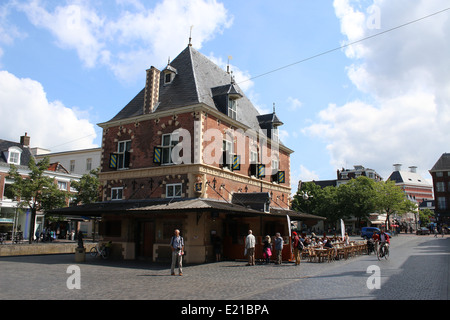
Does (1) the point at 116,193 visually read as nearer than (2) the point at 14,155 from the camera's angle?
Yes

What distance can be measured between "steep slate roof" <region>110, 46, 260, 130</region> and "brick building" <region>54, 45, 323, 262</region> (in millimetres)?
97

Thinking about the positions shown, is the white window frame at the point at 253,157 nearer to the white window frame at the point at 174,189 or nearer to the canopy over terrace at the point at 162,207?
the canopy over terrace at the point at 162,207

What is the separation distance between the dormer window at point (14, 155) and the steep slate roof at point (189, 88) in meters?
21.7

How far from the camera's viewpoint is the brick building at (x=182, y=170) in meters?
20.5

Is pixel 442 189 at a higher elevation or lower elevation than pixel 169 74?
lower

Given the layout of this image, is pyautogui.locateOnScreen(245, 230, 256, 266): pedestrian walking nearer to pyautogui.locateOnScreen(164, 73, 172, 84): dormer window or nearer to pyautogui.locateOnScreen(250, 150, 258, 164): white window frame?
pyautogui.locateOnScreen(250, 150, 258, 164): white window frame

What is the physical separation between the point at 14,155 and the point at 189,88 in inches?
1100

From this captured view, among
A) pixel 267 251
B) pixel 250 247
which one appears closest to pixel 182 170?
pixel 250 247

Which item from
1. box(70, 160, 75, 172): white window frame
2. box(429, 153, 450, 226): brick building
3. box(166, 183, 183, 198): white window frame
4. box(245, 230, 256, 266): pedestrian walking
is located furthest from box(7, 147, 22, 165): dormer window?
box(429, 153, 450, 226): brick building

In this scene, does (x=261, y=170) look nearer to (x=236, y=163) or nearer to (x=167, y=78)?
(x=236, y=163)

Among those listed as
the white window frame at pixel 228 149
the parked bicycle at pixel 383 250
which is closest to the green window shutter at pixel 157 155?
the white window frame at pixel 228 149

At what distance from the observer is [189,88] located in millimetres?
23312
